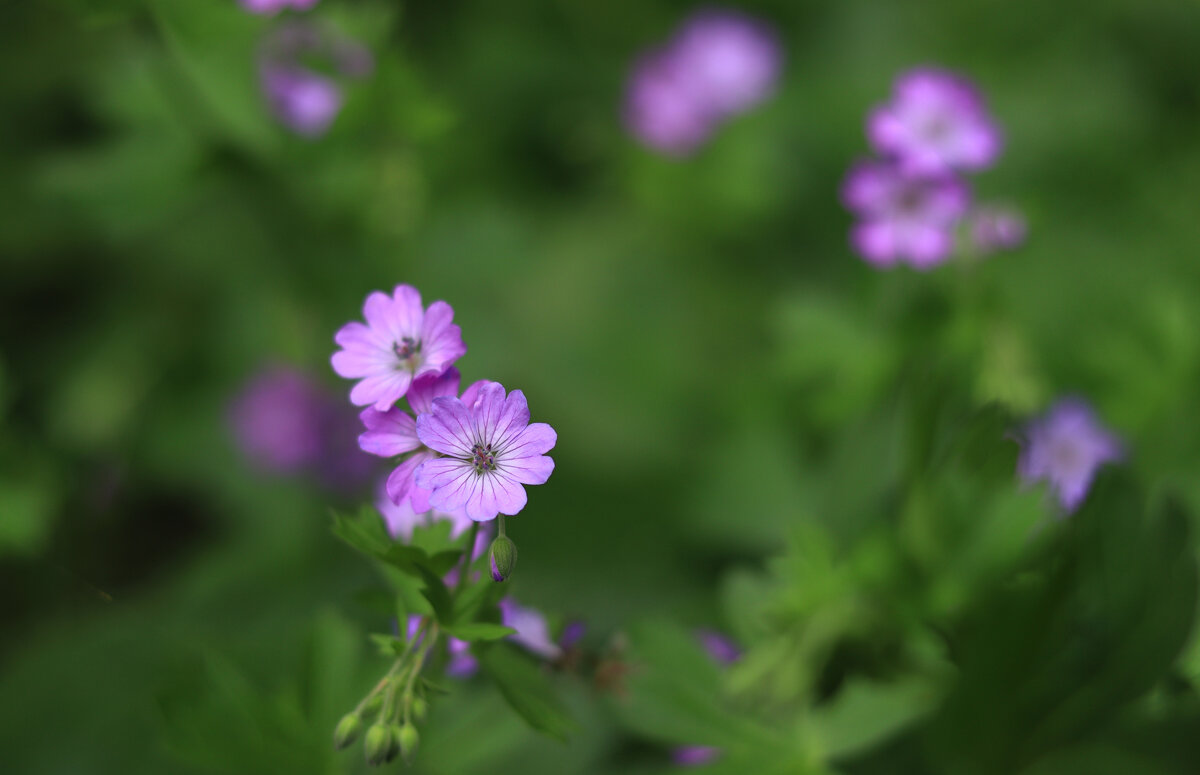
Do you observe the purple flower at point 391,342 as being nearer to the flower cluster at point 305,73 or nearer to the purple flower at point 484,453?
the purple flower at point 484,453

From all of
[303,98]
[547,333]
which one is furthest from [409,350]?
[547,333]

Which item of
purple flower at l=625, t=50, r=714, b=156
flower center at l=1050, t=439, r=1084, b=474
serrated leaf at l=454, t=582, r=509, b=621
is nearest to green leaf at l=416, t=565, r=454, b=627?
serrated leaf at l=454, t=582, r=509, b=621

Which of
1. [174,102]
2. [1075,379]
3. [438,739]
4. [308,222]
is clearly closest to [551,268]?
[308,222]

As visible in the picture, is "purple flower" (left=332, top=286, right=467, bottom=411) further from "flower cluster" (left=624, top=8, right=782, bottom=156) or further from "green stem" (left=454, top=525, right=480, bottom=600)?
"flower cluster" (left=624, top=8, right=782, bottom=156)

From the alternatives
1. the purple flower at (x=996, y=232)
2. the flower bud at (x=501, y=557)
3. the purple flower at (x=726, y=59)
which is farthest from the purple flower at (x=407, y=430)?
the purple flower at (x=726, y=59)

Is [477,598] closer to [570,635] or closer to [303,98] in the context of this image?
[570,635]

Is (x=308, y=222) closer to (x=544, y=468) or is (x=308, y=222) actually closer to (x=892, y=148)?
(x=892, y=148)
